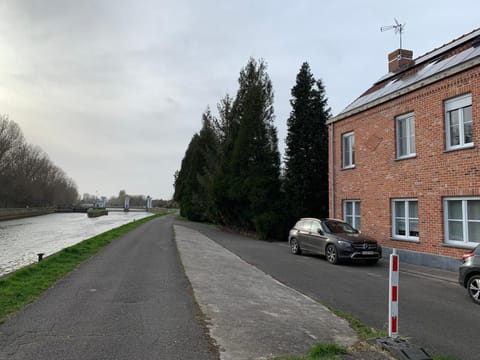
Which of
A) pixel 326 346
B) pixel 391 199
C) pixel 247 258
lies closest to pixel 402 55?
pixel 391 199

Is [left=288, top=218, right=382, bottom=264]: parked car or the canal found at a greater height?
[left=288, top=218, right=382, bottom=264]: parked car

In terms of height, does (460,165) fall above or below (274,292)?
above

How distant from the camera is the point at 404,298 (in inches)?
314

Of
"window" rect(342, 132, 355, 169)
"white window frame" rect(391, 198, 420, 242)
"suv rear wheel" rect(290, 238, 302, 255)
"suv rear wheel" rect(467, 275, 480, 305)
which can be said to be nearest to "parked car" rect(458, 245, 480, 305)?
"suv rear wheel" rect(467, 275, 480, 305)

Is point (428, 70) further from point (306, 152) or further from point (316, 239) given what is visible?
point (306, 152)

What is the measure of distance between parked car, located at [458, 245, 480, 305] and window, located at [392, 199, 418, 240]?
19.6ft

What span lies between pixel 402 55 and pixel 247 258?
1410cm

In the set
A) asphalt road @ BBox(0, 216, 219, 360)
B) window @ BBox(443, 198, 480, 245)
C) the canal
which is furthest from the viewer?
the canal

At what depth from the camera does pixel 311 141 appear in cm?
2512

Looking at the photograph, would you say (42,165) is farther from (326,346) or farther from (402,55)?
(326,346)

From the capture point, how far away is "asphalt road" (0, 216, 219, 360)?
14.3 feet

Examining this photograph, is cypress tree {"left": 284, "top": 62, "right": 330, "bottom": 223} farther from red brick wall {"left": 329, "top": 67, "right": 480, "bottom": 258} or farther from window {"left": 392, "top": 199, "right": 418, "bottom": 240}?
window {"left": 392, "top": 199, "right": 418, "bottom": 240}

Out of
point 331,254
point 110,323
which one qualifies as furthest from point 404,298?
point 110,323

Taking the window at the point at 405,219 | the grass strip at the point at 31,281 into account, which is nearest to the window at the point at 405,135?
the window at the point at 405,219
